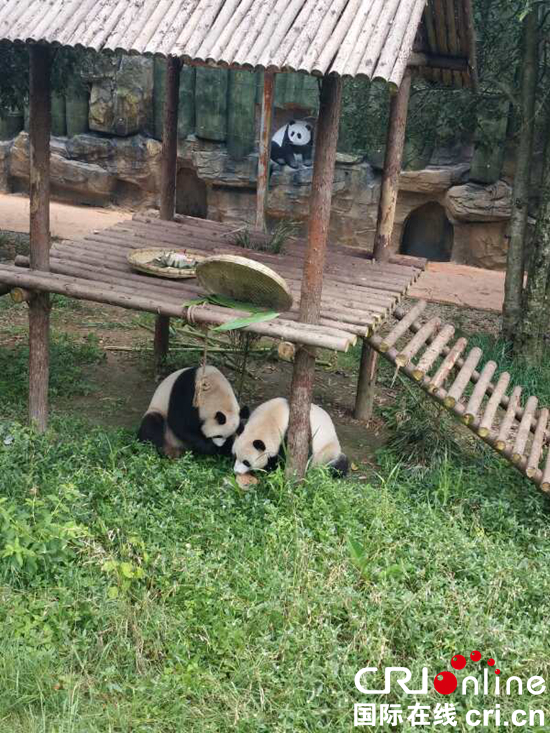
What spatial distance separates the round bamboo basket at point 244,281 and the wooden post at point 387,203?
156cm

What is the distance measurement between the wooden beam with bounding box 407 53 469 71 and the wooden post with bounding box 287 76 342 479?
1.85 m

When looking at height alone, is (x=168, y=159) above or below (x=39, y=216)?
above

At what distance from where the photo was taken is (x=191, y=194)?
15469 millimetres

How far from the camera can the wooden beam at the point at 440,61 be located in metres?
6.27

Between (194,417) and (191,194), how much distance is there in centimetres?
1051

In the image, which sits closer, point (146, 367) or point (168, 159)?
point (168, 159)

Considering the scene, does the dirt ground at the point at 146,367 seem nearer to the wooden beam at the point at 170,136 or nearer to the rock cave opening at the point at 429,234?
the wooden beam at the point at 170,136

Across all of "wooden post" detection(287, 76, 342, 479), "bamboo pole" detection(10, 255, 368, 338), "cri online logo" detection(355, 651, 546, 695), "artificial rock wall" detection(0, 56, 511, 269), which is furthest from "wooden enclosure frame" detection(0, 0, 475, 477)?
"artificial rock wall" detection(0, 56, 511, 269)

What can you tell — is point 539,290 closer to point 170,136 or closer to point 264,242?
point 264,242

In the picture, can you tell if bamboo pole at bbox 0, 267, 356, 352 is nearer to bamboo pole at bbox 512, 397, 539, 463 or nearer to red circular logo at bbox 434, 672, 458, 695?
bamboo pole at bbox 512, 397, 539, 463

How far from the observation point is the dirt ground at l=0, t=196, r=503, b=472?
6488 mm

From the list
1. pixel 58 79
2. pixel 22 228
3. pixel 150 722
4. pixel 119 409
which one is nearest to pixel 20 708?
pixel 150 722

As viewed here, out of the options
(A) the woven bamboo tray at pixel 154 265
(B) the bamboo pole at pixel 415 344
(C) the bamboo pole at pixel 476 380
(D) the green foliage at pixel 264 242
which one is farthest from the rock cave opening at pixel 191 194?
(B) the bamboo pole at pixel 415 344

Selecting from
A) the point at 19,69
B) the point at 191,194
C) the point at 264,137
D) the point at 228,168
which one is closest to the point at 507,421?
the point at 19,69
